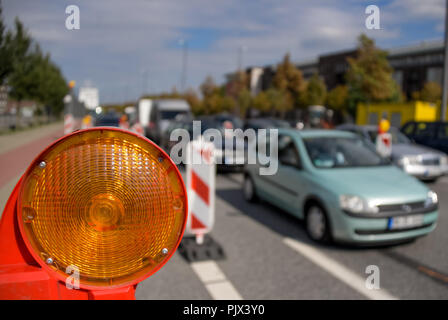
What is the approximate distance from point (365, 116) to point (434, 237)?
26000 millimetres

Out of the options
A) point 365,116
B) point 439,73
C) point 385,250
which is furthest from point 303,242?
point 439,73

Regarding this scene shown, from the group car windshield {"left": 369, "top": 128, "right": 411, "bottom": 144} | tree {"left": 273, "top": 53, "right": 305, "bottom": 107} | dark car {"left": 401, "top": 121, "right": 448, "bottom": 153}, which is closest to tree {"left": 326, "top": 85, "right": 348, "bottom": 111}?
tree {"left": 273, "top": 53, "right": 305, "bottom": 107}

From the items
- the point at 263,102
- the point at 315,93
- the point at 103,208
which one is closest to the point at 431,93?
the point at 315,93

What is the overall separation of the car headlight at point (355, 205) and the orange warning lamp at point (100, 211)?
172 inches

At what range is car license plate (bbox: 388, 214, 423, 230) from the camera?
16.7 feet

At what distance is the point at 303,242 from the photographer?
5.62m

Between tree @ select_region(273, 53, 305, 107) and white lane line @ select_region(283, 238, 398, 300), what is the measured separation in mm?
52851

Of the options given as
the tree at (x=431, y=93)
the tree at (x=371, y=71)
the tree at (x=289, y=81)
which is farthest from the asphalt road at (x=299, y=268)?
the tree at (x=289, y=81)

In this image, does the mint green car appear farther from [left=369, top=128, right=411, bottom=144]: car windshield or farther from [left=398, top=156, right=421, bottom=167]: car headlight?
[left=369, top=128, right=411, bottom=144]: car windshield

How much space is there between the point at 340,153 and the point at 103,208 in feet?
→ 18.9

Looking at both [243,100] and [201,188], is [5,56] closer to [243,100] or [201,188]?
[201,188]

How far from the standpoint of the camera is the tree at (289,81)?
57469 millimetres

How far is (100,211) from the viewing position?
1083mm
